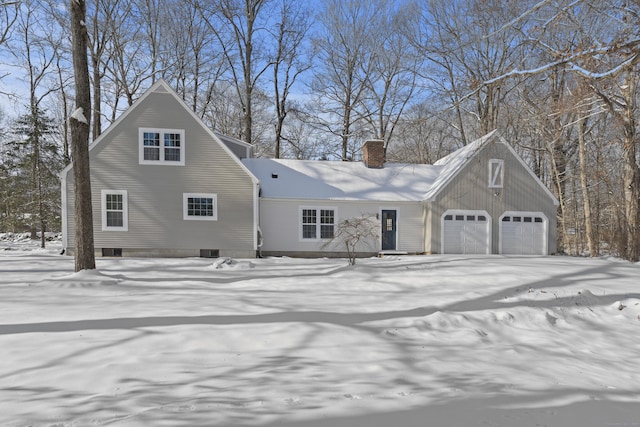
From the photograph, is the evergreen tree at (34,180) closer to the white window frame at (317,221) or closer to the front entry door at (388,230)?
the white window frame at (317,221)

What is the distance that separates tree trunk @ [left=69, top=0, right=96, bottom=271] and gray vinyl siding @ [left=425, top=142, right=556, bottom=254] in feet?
43.2

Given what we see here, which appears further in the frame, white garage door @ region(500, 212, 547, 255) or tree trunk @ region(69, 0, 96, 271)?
white garage door @ region(500, 212, 547, 255)

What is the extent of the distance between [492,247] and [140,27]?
25.2 meters

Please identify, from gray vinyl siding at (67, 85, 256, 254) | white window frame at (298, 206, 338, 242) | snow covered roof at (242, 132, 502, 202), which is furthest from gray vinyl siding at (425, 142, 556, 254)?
gray vinyl siding at (67, 85, 256, 254)

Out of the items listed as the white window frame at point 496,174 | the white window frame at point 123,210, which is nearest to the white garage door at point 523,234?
the white window frame at point 496,174

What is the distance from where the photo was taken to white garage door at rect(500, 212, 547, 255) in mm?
17156

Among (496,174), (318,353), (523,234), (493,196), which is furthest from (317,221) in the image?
(318,353)

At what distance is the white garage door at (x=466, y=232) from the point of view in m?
16.8

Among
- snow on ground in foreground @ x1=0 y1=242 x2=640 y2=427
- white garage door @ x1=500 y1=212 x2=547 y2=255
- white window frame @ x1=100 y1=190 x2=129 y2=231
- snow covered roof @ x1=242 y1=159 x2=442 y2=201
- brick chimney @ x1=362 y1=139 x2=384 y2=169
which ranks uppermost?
brick chimney @ x1=362 y1=139 x2=384 y2=169

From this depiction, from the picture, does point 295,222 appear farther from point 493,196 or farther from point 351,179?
point 493,196

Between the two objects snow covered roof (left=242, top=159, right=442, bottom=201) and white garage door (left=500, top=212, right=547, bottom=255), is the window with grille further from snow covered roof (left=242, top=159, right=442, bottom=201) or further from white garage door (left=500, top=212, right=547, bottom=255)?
white garage door (left=500, top=212, right=547, bottom=255)

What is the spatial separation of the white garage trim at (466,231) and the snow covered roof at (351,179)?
154 cm

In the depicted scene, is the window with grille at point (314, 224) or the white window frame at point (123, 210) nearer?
the white window frame at point (123, 210)

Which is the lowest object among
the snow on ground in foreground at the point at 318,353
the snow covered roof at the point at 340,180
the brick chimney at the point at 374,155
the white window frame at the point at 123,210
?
the snow on ground in foreground at the point at 318,353
